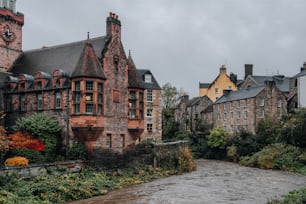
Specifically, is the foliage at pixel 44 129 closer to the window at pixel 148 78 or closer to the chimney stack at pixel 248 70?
the window at pixel 148 78

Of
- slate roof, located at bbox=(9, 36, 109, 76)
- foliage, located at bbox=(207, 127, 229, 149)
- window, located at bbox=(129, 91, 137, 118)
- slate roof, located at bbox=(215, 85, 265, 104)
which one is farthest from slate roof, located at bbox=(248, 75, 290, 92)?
slate roof, located at bbox=(9, 36, 109, 76)

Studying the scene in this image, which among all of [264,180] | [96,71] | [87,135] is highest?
[96,71]

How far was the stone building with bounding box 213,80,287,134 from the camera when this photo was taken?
56.8 m

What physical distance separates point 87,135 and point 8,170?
316 inches

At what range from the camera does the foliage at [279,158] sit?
42281mm

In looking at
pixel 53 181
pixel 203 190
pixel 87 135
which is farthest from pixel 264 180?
pixel 53 181

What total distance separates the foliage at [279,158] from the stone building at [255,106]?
932 cm

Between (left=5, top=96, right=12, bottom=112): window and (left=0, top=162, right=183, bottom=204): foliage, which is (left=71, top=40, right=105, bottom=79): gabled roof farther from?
(left=5, top=96, right=12, bottom=112): window

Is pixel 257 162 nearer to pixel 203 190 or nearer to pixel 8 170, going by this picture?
pixel 203 190

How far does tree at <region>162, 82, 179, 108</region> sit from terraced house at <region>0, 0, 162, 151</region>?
41423 millimetres

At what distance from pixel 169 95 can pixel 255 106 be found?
26.4 meters

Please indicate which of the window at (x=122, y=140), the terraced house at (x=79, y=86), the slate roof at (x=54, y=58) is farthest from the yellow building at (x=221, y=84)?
the window at (x=122, y=140)

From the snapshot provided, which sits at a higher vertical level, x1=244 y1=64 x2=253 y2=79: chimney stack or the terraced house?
x1=244 y1=64 x2=253 y2=79: chimney stack

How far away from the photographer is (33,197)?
2314cm
